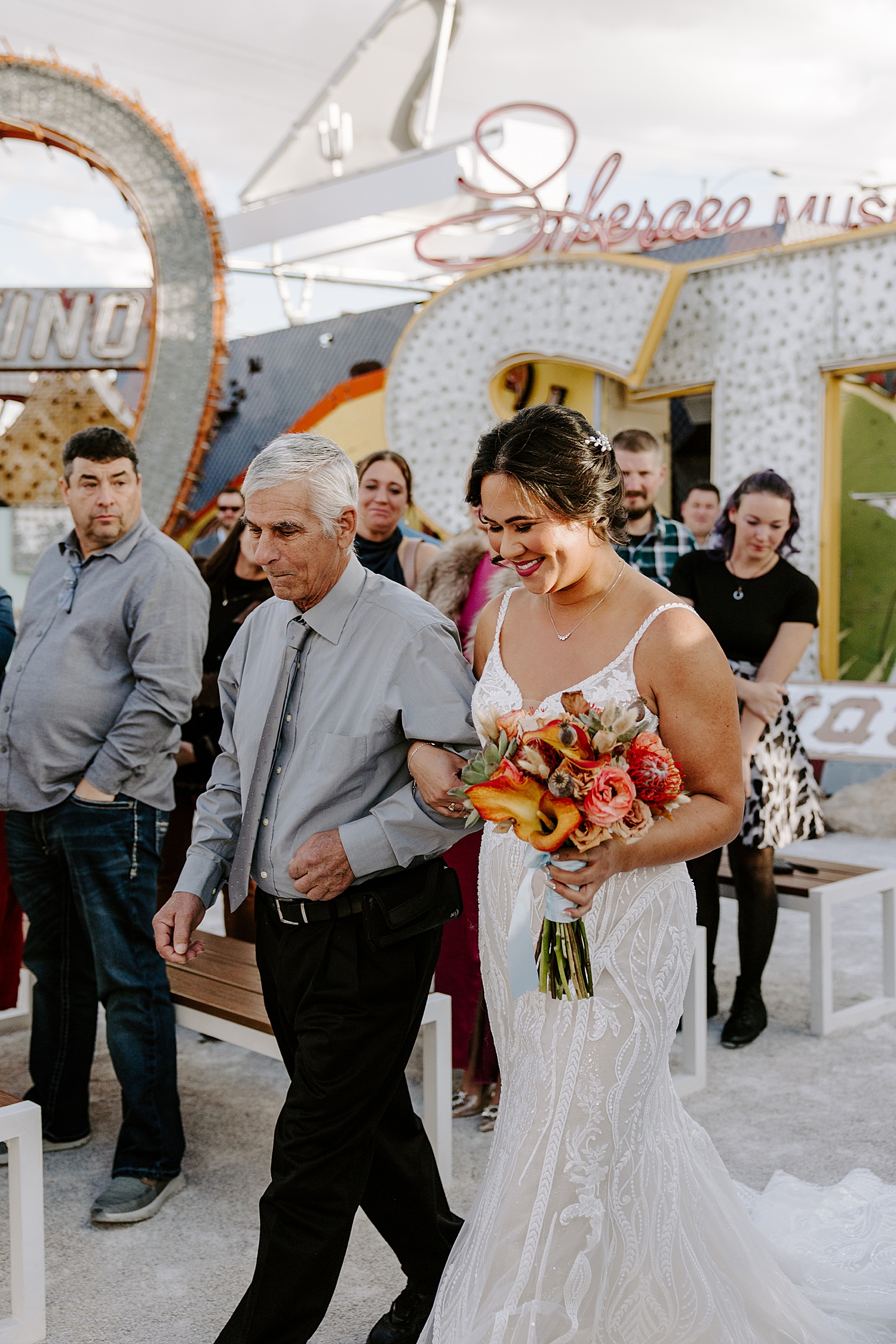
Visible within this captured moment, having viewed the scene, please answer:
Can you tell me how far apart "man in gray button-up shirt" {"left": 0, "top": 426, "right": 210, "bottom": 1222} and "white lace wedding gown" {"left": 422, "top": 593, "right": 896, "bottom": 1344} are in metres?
1.37

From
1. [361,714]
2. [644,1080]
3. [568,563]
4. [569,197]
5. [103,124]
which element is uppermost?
[103,124]

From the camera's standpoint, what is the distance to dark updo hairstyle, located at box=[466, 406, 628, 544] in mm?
2137

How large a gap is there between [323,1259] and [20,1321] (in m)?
0.98

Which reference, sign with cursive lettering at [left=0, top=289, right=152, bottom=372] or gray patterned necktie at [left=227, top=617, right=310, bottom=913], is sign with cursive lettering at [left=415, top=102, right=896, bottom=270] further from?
gray patterned necktie at [left=227, top=617, right=310, bottom=913]

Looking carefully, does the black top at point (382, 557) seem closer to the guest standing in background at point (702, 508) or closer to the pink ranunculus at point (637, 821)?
the pink ranunculus at point (637, 821)

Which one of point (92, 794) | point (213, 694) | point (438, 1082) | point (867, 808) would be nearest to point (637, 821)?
point (438, 1082)

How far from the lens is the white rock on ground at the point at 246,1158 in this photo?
2848mm

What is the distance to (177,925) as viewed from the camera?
2.45 meters

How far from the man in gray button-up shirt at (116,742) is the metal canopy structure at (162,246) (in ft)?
30.2

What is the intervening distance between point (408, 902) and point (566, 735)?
0.66 meters

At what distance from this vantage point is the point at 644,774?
1.85 meters

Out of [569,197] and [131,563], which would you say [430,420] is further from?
[131,563]

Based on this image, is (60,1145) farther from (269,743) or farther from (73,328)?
(73,328)

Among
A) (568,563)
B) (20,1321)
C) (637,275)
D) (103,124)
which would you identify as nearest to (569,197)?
(637,275)
